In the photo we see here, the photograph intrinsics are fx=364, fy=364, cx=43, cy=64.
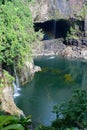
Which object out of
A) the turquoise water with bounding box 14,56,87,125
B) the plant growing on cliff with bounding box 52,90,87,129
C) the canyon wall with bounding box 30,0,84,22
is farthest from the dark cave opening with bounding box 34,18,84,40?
the plant growing on cliff with bounding box 52,90,87,129

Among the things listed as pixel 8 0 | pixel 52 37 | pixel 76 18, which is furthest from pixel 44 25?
pixel 8 0

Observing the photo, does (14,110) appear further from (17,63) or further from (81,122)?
(81,122)

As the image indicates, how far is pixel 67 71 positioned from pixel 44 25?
1425 cm

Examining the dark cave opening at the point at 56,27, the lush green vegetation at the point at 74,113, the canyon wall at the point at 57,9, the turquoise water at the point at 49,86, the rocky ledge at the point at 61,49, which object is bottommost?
the turquoise water at the point at 49,86

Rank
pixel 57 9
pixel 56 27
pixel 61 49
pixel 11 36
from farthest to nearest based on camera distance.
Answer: pixel 56 27, pixel 57 9, pixel 61 49, pixel 11 36

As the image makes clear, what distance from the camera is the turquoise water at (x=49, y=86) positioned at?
25.6 metres

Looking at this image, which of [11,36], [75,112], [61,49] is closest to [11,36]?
Result: [11,36]

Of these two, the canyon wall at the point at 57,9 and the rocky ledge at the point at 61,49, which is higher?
the canyon wall at the point at 57,9

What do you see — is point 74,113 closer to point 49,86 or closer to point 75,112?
point 75,112

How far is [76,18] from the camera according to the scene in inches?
1889

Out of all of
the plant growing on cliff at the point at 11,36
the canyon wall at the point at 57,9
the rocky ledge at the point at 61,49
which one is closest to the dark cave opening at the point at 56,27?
the canyon wall at the point at 57,9

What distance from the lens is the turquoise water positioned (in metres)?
25.6

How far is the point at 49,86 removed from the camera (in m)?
32.8

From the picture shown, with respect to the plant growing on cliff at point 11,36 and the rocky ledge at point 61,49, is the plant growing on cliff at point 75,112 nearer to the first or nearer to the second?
the plant growing on cliff at point 11,36
